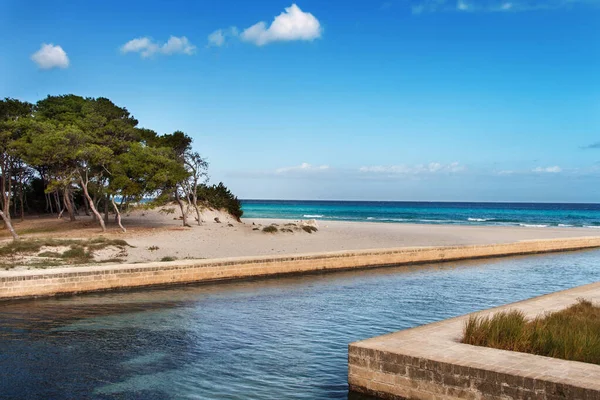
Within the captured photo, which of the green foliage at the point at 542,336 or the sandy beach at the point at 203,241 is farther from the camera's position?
the sandy beach at the point at 203,241

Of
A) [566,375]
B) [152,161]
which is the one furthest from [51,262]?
[566,375]

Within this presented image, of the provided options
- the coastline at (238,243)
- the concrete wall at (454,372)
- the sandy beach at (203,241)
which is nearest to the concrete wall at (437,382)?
the concrete wall at (454,372)

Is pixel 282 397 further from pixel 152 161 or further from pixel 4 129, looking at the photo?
pixel 4 129

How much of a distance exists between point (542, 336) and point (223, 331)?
302 inches

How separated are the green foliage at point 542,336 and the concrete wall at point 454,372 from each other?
1.11 feet

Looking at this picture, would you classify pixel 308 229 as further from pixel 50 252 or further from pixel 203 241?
pixel 50 252

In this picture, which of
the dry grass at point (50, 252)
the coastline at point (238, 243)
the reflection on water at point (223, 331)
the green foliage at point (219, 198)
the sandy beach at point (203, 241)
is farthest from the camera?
the green foliage at point (219, 198)

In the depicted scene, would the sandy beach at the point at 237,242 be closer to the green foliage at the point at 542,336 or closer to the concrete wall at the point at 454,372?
the concrete wall at the point at 454,372

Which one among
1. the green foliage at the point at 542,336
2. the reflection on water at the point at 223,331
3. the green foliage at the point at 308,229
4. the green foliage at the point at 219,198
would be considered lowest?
the reflection on water at the point at 223,331

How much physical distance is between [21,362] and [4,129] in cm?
2919

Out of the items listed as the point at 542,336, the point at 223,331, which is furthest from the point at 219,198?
the point at 542,336

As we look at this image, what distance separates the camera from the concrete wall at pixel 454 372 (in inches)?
267

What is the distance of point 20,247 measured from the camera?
2389 centimetres

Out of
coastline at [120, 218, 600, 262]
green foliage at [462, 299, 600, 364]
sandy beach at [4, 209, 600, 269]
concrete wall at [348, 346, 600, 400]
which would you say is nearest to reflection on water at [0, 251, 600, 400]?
concrete wall at [348, 346, 600, 400]
